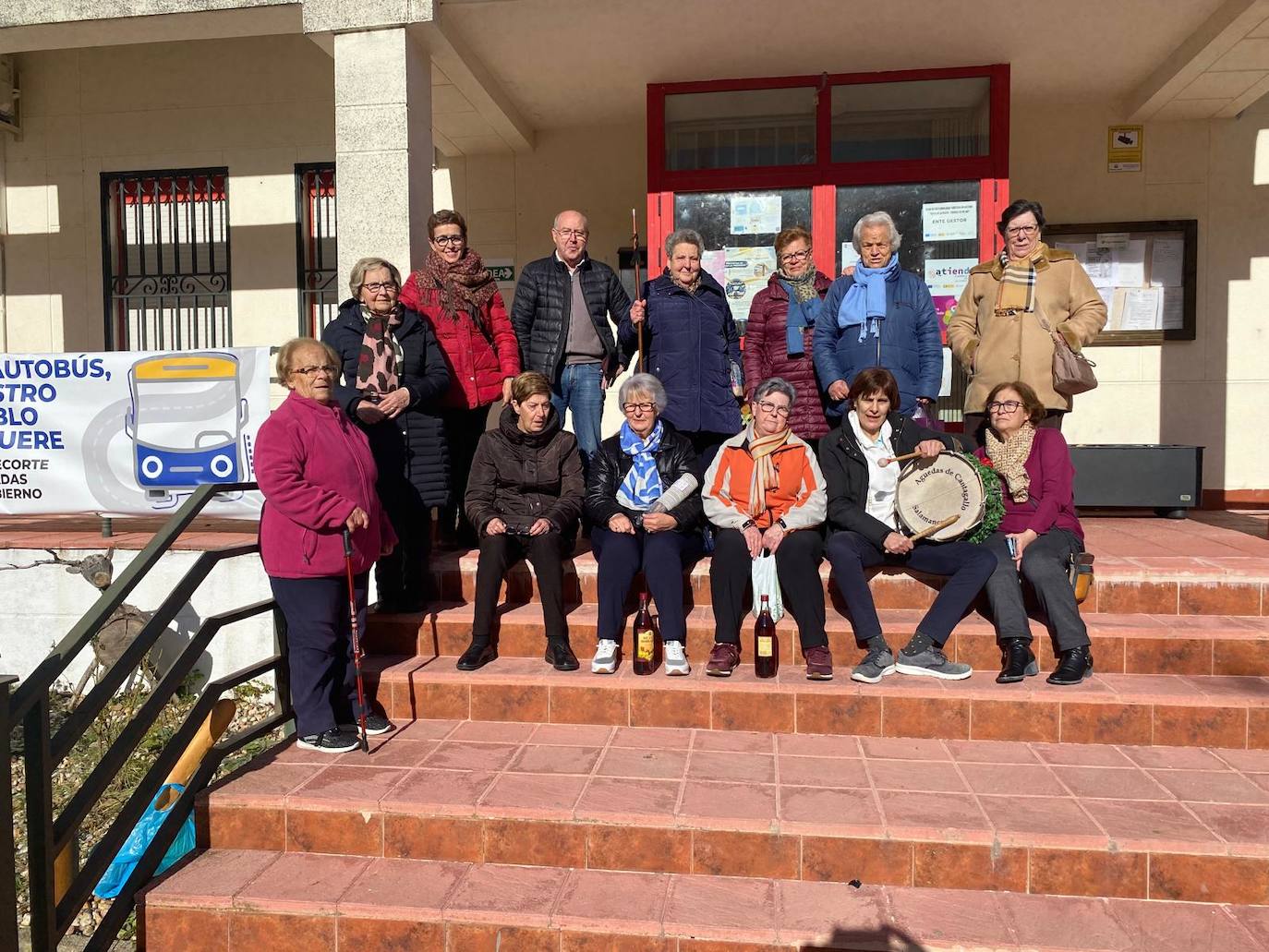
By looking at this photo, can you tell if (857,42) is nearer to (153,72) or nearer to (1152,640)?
(1152,640)

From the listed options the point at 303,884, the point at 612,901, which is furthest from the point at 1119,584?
the point at 303,884

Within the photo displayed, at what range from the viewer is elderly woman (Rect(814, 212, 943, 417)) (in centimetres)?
445

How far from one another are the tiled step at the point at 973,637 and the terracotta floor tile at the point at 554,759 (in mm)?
696

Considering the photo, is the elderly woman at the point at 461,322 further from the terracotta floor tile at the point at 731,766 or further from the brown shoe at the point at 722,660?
the terracotta floor tile at the point at 731,766

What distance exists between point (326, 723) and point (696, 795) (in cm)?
152

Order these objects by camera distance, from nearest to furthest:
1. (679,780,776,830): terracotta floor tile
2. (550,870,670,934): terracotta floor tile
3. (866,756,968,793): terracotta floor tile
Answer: (550,870,670,934): terracotta floor tile → (679,780,776,830): terracotta floor tile → (866,756,968,793): terracotta floor tile

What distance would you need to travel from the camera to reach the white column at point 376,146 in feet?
16.9

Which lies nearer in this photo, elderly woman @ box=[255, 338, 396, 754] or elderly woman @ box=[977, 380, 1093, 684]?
elderly woman @ box=[255, 338, 396, 754]

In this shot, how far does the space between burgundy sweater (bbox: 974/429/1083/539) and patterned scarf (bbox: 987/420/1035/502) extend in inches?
1.1

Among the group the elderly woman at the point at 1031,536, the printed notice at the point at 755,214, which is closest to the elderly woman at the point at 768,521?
the elderly woman at the point at 1031,536

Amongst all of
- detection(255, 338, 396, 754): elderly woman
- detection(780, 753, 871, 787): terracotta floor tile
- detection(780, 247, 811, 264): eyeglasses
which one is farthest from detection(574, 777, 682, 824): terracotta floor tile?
detection(780, 247, 811, 264): eyeglasses

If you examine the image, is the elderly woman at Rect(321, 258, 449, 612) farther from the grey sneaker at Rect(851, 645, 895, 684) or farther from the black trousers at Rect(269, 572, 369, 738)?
the grey sneaker at Rect(851, 645, 895, 684)

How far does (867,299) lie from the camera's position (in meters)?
4.46

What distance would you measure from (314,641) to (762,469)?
82.8 inches
